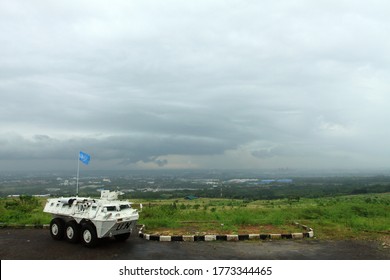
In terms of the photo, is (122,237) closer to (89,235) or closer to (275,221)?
(89,235)

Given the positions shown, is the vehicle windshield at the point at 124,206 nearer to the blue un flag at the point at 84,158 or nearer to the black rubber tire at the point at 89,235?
the black rubber tire at the point at 89,235

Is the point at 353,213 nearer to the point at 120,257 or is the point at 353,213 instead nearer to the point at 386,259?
the point at 386,259

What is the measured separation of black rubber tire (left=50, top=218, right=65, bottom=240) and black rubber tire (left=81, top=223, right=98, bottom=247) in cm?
164

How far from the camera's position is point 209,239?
47.9 feet

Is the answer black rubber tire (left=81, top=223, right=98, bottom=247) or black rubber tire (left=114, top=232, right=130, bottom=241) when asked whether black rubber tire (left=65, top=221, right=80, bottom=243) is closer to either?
black rubber tire (left=81, top=223, right=98, bottom=247)

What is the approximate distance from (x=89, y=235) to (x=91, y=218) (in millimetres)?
658

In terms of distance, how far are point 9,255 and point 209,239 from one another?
7.85 metres

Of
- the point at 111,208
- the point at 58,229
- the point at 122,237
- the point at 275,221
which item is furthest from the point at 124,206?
the point at 275,221

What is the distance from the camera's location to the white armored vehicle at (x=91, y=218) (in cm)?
1306

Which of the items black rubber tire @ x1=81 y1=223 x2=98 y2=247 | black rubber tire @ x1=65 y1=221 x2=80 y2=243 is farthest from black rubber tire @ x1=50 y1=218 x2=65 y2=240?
black rubber tire @ x1=81 y1=223 x2=98 y2=247

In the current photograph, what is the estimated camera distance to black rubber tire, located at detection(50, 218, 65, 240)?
47.9 ft

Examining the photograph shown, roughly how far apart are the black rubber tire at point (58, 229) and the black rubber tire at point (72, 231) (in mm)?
415

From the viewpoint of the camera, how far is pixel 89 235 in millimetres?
13148

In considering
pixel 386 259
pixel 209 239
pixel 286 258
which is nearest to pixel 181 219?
pixel 209 239
